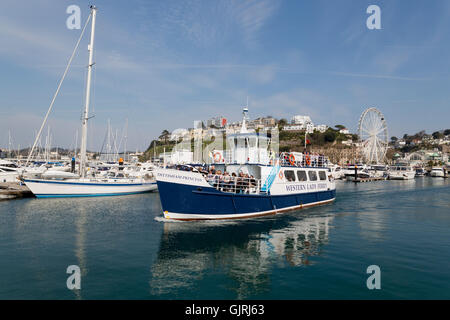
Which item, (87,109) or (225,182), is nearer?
(225,182)

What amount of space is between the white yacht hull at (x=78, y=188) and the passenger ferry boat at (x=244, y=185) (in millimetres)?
19030

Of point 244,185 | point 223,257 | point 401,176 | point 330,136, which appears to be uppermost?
point 330,136

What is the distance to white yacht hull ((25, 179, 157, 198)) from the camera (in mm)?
32344

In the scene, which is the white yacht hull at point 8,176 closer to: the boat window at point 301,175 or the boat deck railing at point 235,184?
the boat deck railing at point 235,184

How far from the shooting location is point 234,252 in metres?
13.5

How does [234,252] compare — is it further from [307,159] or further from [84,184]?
[84,184]

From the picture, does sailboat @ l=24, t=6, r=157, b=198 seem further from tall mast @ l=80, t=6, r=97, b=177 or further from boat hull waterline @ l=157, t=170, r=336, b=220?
boat hull waterline @ l=157, t=170, r=336, b=220

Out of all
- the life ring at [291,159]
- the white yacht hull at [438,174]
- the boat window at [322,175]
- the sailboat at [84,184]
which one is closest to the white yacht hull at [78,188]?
the sailboat at [84,184]

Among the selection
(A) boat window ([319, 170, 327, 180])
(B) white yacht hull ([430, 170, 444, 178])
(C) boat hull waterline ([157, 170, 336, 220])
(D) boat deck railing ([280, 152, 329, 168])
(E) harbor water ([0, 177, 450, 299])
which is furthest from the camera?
(B) white yacht hull ([430, 170, 444, 178])

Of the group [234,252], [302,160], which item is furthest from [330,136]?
[234,252]

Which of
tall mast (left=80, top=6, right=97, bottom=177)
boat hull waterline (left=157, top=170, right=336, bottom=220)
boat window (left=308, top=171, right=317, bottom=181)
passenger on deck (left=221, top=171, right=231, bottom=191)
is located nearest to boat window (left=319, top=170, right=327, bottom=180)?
boat window (left=308, top=171, right=317, bottom=181)

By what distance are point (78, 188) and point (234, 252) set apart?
2770 cm

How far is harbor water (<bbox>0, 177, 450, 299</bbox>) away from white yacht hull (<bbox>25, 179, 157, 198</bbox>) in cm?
1072

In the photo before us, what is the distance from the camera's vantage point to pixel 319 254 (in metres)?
13.3
